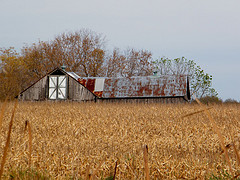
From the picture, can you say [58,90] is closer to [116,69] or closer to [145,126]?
[116,69]

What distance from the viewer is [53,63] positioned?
4316 cm

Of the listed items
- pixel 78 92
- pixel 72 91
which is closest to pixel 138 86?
pixel 78 92

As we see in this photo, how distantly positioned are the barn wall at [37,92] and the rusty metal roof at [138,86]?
3909 mm

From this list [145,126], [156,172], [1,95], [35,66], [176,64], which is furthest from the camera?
[176,64]

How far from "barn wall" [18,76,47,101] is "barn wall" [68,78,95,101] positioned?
2.84 meters

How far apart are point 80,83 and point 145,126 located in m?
19.0

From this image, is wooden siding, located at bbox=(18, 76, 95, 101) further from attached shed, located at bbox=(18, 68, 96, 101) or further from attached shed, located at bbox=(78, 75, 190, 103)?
attached shed, located at bbox=(78, 75, 190, 103)

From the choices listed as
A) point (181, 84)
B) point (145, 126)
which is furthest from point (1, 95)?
point (145, 126)

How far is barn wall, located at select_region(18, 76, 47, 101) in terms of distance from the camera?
104ft

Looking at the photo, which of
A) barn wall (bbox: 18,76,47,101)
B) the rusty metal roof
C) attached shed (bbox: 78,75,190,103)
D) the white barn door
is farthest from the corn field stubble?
barn wall (bbox: 18,76,47,101)

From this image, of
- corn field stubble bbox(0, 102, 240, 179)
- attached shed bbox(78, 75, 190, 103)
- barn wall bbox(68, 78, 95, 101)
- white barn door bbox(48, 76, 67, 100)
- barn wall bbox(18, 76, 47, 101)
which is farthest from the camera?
barn wall bbox(18, 76, 47, 101)

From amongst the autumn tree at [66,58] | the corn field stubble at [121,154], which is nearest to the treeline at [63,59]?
the autumn tree at [66,58]

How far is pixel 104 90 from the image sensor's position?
105 feet

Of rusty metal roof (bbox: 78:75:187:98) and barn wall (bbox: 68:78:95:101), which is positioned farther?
barn wall (bbox: 68:78:95:101)
